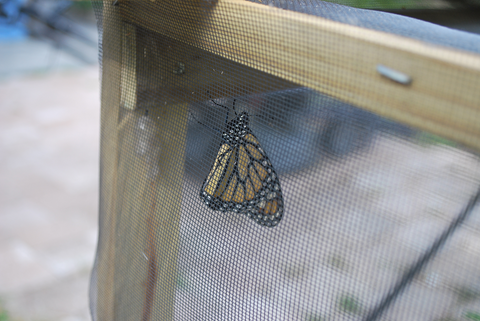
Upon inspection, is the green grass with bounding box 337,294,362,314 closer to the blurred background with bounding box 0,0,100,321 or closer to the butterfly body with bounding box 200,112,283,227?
the butterfly body with bounding box 200,112,283,227

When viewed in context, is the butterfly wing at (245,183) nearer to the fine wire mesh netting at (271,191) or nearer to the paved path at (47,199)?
the fine wire mesh netting at (271,191)

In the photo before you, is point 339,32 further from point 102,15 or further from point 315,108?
point 102,15

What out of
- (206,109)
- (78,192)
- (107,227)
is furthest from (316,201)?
(78,192)

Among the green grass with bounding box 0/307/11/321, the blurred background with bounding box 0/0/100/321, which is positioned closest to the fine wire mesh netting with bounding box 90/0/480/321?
the green grass with bounding box 0/307/11/321

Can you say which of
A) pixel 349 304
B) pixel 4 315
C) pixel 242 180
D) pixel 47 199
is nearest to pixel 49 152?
pixel 47 199

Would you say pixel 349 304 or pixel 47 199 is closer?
pixel 349 304

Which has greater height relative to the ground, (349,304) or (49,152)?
(349,304)

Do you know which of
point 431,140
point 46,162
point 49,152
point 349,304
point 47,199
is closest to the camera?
point 431,140

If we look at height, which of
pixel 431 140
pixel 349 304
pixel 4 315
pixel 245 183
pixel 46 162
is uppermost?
pixel 431 140

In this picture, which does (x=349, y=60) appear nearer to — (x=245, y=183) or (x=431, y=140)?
(x=431, y=140)
